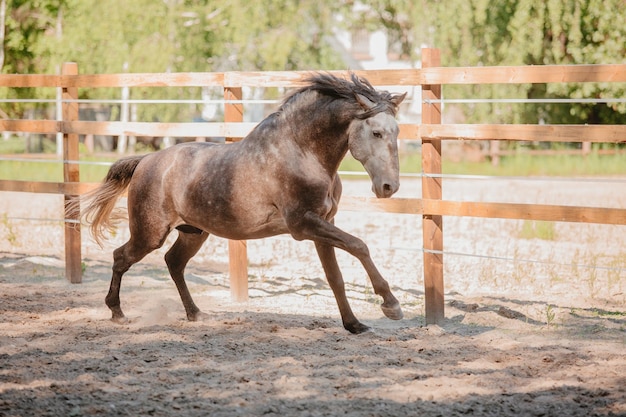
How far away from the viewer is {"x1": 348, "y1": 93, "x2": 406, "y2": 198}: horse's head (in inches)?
219

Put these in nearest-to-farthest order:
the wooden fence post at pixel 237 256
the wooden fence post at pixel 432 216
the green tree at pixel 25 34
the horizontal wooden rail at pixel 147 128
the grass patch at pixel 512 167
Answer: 1. the wooden fence post at pixel 432 216
2. the horizontal wooden rail at pixel 147 128
3. the wooden fence post at pixel 237 256
4. the grass patch at pixel 512 167
5. the green tree at pixel 25 34

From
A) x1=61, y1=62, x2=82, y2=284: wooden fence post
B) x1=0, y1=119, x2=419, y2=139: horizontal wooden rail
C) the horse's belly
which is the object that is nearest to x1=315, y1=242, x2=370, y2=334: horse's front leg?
the horse's belly

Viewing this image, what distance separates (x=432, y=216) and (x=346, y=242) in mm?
1203

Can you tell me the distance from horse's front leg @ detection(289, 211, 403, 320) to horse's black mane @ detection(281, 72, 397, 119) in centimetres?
76

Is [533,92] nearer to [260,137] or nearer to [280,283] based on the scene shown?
[280,283]

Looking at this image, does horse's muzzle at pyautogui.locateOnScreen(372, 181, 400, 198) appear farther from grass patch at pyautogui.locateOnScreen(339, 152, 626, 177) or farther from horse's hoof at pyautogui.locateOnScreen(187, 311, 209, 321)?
grass patch at pyautogui.locateOnScreen(339, 152, 626, 177)

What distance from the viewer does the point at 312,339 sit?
233 inches

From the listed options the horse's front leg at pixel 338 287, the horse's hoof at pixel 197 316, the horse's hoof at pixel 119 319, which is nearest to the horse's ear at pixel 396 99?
the horse's front leg at pixel 338 287

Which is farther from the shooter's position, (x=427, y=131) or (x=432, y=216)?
(x=432, y=216)

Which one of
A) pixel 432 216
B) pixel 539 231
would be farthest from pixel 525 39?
pixel 432 216

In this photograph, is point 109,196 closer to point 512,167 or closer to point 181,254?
point 181,254

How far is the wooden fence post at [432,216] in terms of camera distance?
665cm

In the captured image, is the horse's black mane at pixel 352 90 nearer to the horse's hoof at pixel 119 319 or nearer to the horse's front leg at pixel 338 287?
the horse's front leg at pixel 338 287

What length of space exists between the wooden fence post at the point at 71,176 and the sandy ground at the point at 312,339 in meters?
0.20
